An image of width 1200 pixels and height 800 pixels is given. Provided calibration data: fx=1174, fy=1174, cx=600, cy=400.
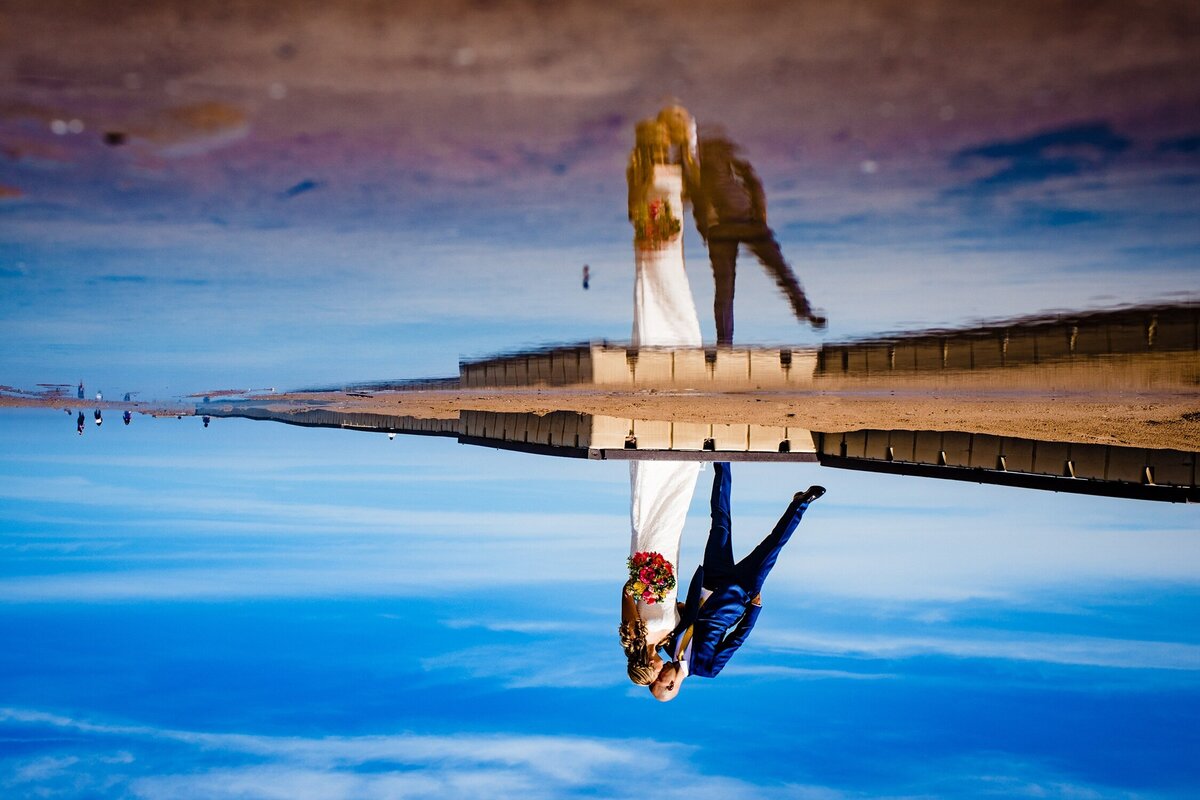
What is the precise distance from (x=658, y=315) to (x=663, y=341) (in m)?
0.22

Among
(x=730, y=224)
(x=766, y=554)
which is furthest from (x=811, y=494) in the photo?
(x=730, y=224)

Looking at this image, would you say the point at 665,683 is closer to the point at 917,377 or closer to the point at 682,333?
the point at 682,333

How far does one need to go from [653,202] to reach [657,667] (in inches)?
130

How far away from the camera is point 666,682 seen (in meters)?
8.13

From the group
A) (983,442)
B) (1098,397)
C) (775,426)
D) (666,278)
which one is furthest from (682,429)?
(1098,397)

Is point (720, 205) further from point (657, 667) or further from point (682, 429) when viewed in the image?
point (657, 667)

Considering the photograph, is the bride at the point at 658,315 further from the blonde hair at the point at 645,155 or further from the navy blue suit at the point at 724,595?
the navy blue suit at the point at 724,595

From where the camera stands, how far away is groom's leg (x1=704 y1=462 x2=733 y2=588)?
27.6 ft

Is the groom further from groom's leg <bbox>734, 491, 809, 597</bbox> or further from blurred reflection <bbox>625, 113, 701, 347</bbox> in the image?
blurred reflection <bbox>625, 113, 701, 347</bbox>

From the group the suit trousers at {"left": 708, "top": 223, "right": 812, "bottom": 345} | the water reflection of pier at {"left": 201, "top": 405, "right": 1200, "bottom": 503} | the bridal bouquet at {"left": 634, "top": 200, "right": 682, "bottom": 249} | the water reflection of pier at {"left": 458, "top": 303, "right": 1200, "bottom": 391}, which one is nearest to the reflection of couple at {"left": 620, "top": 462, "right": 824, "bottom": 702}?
the water reflection of pier at {"left": 201, "top": 405, "right": 1200, "bottom": 503}

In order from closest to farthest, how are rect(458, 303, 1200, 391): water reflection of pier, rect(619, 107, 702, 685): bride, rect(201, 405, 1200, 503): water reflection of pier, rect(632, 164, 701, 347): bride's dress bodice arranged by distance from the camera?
rect(458, 303, 1200, 391): water reflection of pier
rect(201, 405, 1200, 503): water reflection of pier
rect(619, 107, 702, 685): bride
rect(632, 164, 701, 347): bride's dress bodice

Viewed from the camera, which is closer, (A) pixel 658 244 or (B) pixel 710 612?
(B) pixel 710 612

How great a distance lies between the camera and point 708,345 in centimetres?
905

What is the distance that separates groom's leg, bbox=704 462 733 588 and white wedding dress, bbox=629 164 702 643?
30 cm
